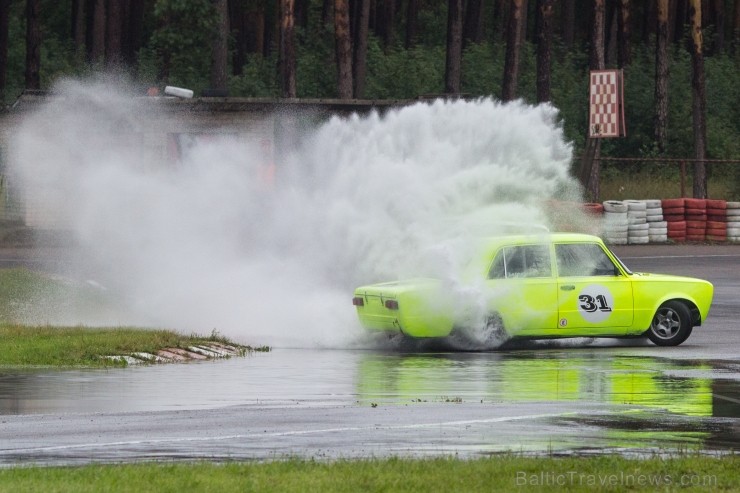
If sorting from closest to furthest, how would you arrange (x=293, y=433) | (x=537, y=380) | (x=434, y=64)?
(x=293, y=433)
(x=537, y=380)
(x=434, y=64)

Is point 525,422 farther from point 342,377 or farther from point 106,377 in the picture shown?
point 106,377

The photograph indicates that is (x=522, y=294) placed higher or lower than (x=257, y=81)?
lower

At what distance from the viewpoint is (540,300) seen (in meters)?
19.3

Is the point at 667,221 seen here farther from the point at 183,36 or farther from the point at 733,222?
the point at 183,36

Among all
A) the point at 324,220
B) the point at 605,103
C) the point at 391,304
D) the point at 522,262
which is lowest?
the point at 391,304

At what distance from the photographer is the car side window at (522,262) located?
770 inches

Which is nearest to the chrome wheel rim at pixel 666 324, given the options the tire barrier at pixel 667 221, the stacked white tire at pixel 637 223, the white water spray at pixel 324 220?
the white water spray at pixel 324 220

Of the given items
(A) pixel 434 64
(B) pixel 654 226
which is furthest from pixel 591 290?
(A) pixel 434 64

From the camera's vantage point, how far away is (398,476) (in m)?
9.67

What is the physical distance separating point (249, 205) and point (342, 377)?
1121 cm

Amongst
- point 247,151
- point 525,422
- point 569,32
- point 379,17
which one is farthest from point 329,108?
point 379,17

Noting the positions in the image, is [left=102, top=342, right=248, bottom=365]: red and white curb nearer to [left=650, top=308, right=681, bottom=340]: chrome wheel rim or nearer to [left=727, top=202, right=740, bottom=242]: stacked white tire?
[left=650, top=308, right=681, bottom=340]: chrome wheel rim

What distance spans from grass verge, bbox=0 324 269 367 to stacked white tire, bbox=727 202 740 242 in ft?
79.3

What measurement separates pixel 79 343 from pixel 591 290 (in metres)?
6.14
